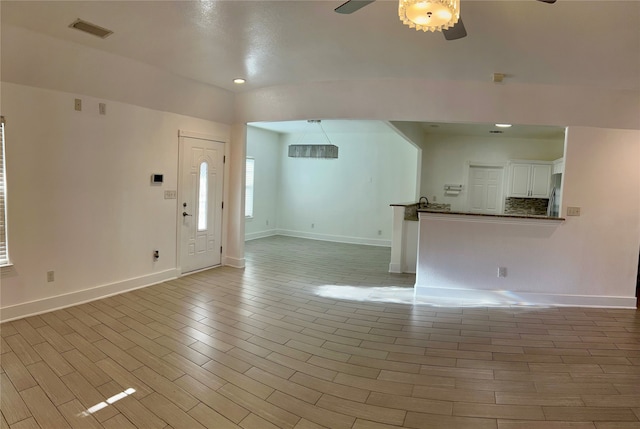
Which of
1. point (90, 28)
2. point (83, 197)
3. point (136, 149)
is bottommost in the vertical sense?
point (83, 197)

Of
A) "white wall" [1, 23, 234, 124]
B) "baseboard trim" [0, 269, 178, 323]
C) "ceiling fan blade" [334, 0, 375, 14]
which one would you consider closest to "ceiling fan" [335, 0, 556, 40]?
"ceiling fan blade" [334, 0, 375, 14]

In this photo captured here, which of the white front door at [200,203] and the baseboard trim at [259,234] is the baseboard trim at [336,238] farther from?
the white front door at [200,203]

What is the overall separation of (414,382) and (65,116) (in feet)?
13.9

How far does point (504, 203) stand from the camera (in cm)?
783

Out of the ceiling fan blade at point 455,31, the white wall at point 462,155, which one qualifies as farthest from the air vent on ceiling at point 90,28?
the white wall at point 462,155

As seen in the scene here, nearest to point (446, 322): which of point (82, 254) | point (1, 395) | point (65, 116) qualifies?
point (1, 395)

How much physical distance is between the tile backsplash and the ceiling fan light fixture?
23.1 feet

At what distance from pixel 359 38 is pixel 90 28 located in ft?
8.03

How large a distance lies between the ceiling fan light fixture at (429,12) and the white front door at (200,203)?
3.94m

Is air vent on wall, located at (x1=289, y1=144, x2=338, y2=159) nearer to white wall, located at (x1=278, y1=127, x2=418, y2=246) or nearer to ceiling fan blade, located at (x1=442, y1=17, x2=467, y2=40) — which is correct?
white wall, located at (x1=278, y1=127, x2=418, y2=246)

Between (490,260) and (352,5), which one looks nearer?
(352,5)

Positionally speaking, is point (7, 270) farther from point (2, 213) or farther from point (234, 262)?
point (234, 262)

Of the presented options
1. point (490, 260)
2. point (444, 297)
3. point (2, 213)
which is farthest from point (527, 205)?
point (2, 213)

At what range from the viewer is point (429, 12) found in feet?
5.67
